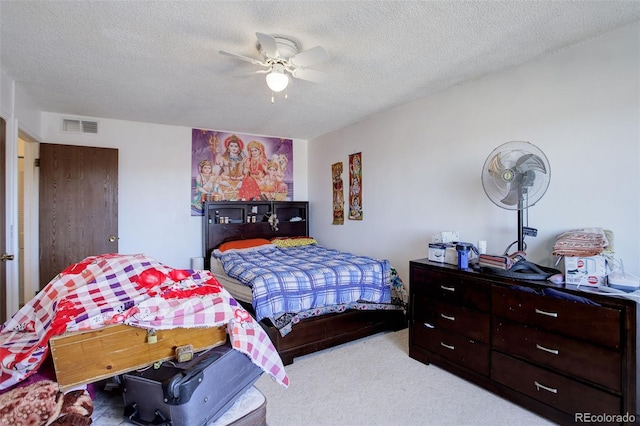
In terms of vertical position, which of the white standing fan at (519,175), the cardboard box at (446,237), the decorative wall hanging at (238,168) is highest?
the decorative wall hanging at (238,168)

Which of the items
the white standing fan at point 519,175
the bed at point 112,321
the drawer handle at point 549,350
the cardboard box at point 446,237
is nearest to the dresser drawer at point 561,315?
the drawer handle at point 549,350

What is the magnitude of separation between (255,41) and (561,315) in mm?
2641

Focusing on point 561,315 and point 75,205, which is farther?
point 75,205

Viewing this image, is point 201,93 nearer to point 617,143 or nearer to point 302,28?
point 302,28

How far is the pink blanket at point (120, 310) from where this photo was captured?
876mm

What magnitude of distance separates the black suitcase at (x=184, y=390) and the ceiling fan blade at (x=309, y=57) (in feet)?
6.13

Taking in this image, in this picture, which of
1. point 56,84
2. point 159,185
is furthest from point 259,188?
point 56,84

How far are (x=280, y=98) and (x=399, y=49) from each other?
4.77 feet

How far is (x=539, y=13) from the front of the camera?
1.87 m

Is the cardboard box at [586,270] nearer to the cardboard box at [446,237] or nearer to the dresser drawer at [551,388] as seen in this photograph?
the dresser drawer at [551,388]

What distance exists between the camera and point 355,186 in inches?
169

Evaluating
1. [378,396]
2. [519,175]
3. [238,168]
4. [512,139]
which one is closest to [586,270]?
[519,175]

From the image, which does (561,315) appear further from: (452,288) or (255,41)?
(255,41)

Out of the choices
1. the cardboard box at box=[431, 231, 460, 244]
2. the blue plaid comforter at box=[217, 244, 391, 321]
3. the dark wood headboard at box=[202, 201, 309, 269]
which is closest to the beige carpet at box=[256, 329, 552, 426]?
the blue plaid comforter at box=[217, 244, 391, 321]
